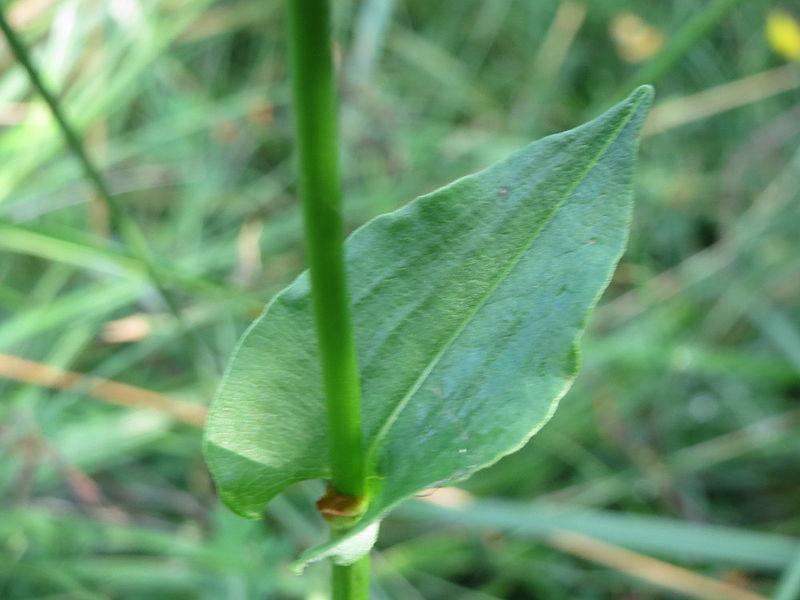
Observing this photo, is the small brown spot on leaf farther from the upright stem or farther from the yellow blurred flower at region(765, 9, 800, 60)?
the yellow blurred flower at region(765, 9, 800, 60)

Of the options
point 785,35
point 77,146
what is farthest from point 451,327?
point 785,35

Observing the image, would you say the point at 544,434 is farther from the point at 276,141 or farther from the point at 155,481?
the point at 276,141

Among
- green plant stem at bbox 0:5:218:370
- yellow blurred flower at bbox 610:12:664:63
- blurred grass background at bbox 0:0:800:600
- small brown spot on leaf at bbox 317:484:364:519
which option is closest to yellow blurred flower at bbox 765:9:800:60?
blurred grass background at bbox 0:0:800:600

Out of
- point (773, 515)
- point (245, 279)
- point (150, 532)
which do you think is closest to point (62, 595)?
point (150, 532)

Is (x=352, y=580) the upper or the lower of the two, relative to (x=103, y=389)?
upper

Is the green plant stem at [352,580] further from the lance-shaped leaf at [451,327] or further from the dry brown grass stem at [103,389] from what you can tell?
the dry brown grass stem at [103,389]

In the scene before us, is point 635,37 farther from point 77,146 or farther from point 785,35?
point 77,146
